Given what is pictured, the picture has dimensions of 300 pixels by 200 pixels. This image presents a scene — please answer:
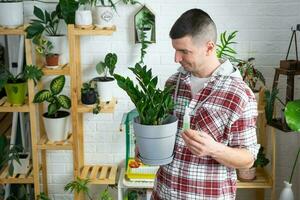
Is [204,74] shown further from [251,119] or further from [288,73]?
[288,73]

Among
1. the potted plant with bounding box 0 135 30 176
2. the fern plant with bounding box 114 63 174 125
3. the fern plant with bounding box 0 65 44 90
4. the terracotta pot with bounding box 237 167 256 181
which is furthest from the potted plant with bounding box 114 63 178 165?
the potted plant with bounding box 0 135 30 176

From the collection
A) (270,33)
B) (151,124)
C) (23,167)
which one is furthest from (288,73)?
(23,167)

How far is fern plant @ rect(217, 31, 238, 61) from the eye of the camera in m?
2.67

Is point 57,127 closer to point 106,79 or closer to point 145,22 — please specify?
point 106,79

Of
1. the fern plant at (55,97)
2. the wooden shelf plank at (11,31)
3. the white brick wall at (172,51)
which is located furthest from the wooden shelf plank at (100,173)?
the wooden shelf plank at (11,31)

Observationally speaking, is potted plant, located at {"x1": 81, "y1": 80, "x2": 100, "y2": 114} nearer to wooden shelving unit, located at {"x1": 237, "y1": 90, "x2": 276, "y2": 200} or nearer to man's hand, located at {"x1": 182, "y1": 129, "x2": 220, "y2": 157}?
wooden shelving unit, located at {"x1": 237, "y1": 90, "x2": 276, "y2": 200}

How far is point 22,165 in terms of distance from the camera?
2.92 metres

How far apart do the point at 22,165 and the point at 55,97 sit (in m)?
0.58

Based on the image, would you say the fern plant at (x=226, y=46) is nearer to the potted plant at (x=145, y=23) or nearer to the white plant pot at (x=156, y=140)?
the potted plant at (x=145, y=23)

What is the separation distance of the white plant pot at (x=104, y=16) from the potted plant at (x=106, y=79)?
0.20 meters

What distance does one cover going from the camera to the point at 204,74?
165 cm

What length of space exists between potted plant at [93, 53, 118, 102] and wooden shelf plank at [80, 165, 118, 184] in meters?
0.55

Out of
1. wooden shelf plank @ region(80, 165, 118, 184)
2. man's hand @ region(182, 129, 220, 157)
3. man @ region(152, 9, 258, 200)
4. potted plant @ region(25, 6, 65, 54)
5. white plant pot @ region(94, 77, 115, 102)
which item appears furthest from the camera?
wooden shelf plank @ region(80, 165, 118, 184)

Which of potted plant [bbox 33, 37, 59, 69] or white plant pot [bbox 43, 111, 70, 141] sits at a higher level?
potted plant [bbox 33, 37, 59, 69]
